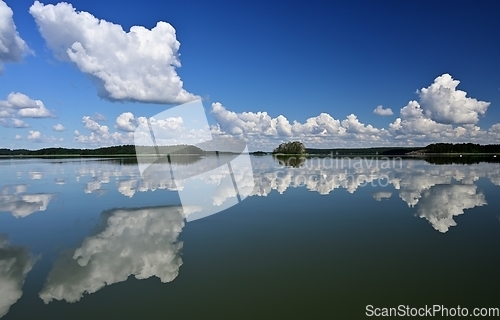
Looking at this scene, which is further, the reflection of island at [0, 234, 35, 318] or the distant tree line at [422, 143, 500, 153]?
the distant tree line at [422, 143, 500, 153]

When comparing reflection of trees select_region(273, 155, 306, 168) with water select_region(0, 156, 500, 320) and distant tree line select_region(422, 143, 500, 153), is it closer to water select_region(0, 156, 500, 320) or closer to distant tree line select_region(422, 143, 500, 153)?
water select_region(0, 156, 500, 320)

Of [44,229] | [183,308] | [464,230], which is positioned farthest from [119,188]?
[464,230]

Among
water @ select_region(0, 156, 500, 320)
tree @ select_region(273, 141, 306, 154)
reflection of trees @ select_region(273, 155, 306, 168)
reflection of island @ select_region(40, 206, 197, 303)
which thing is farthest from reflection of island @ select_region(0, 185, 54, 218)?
tree @ select_region(273, 141, 306, 154)

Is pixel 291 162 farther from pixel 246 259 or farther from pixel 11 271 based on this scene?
pixel 11 271

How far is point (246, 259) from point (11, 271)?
569 cm

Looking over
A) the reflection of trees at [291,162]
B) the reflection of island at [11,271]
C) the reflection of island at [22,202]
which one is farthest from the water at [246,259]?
the reflection of trees at [291,162]

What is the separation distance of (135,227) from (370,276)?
8389 millimetres

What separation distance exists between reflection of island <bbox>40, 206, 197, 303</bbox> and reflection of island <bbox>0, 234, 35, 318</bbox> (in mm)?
560

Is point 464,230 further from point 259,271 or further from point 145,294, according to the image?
point 145,294

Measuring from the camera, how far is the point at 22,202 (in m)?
17.8

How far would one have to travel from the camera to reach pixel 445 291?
664 cm

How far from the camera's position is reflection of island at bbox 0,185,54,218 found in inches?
614

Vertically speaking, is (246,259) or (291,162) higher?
(246,259)

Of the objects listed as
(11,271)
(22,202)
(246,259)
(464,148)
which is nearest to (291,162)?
(22,202)
